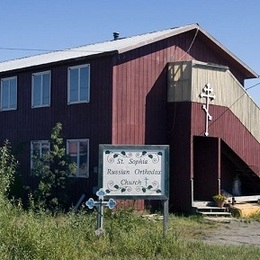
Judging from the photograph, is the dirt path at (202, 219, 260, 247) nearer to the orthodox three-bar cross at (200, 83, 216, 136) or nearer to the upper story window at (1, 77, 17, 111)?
the orthodox three-bar cross at (200, 83, 216, 136)

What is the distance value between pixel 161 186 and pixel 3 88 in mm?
14988

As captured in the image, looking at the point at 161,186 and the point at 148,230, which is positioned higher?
the point at 161,186

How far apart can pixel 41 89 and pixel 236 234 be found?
11289 mm

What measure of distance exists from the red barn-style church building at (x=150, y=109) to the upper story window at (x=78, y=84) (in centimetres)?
4

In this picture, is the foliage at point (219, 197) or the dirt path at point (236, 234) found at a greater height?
the foliage at point (219, 197)

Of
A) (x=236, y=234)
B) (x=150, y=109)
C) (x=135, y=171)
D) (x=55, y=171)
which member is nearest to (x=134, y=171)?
(x=135, y=171)

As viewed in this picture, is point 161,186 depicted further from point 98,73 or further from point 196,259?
point 98,73

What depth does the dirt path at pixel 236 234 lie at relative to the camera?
1566 centimetres

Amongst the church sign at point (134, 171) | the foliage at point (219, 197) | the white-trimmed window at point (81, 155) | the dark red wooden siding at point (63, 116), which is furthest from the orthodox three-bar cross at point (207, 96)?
the church sign at point (134, 171)

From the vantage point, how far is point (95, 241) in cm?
1217

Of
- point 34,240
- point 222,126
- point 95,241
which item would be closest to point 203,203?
point 222,126

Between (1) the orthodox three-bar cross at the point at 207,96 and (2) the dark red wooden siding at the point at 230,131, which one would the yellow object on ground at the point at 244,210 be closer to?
(2) the dark red wooden siding at the point at 230,131

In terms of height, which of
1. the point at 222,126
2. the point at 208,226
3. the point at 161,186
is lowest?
the point at 208,226

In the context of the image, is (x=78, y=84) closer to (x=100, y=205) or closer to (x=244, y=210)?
(x=244, y=210)
